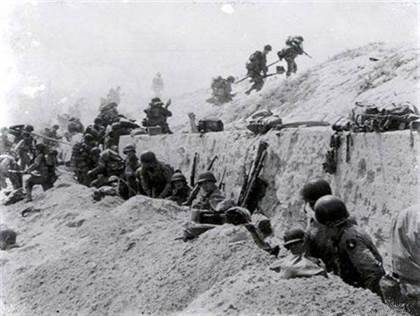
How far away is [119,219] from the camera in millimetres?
8078

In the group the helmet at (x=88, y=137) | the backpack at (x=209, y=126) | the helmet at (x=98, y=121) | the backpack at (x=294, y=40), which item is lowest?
the helmet at (x=88, y=137)

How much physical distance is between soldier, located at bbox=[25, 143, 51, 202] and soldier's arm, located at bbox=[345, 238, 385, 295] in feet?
30.8

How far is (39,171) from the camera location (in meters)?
12.6

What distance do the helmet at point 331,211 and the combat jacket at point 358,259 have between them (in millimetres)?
97

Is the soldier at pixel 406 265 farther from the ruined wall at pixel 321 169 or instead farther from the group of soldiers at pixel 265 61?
the group of soldiers at pixel 265 61

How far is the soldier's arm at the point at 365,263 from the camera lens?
4.22 meters

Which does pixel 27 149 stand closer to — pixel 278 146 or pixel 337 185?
pixel 278 146

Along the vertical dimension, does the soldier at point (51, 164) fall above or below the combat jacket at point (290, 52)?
below

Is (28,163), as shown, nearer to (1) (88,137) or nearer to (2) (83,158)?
(1) (88,137)

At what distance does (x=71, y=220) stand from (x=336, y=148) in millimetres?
5335

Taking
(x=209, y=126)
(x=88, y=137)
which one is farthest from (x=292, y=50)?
(x=209, y=126)

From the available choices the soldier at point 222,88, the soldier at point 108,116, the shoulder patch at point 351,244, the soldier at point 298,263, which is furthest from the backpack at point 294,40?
the shoulder patch at point 351,244

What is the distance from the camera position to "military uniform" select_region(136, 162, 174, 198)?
31.8ft

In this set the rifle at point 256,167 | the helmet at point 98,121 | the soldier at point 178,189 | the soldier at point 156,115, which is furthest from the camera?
the helmet at point 98,121
